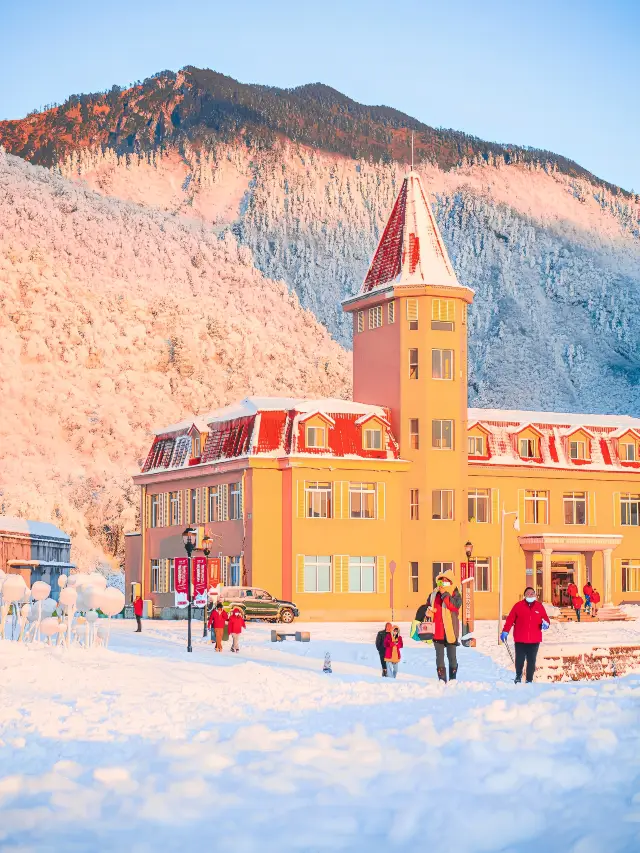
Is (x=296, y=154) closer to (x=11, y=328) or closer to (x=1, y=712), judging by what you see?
(x=11, y=328)

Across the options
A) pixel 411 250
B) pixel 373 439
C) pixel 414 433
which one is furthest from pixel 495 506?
pixel 411 250

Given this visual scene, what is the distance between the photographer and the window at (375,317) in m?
53.9

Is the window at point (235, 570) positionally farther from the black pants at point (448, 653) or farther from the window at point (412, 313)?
the black pants at point (448, 653)

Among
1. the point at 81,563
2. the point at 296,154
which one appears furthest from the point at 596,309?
the point at 81,563

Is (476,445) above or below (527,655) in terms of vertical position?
above

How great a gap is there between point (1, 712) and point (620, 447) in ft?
147

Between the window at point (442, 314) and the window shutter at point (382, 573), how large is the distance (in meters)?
9.39

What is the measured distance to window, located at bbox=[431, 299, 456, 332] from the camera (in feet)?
172

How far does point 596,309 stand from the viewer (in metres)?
165

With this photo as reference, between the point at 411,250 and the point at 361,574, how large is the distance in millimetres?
13325

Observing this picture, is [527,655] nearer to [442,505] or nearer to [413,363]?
[442,505]

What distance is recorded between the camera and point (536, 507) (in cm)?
5584

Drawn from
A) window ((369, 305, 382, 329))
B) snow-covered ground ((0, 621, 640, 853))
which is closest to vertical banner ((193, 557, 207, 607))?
snow-covered ground ((0, 621, 640, 853))

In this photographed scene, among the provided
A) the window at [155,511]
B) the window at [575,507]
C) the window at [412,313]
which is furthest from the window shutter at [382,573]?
the window at [155,511]
